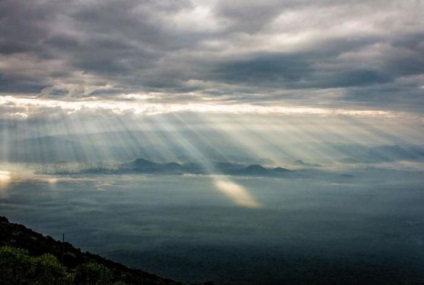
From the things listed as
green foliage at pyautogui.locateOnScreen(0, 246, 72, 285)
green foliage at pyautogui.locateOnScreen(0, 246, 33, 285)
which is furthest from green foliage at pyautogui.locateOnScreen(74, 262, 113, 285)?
green foliage at pyautogui.locateOnScreen(0, 246, 33, 285)

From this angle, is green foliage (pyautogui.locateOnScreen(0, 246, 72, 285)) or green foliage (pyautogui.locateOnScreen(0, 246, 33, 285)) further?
green foliage (pyautogui.locateOnScreen(0, 246, 72, 285))

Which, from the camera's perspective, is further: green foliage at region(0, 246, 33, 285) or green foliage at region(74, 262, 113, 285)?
green foliage at region(74, 262, 113, 285)

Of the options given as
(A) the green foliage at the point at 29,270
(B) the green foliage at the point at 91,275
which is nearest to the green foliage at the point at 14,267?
(A) the green foliage at the point at 29,270

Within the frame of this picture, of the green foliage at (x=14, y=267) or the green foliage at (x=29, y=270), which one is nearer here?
the green foliage at (x=14, y=267)

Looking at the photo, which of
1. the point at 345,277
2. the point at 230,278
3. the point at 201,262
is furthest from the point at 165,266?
the point at 345,277

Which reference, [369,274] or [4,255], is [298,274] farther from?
[4,255]

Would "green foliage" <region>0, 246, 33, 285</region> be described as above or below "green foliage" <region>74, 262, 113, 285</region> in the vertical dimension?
above

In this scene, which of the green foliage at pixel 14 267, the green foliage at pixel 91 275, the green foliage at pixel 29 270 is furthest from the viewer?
the green foliage at pixel 91 275

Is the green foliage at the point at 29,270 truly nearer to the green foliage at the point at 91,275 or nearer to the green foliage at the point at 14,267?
the green foliage at the point at 14,267

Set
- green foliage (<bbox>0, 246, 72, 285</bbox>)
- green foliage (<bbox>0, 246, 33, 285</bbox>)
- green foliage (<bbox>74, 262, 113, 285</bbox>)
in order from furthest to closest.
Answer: green foliage (<bbox>74, 262, 113, 285</bbox>), green foliage (<bbox>0, 246, 72, 285</bbox>), green foliage (<bbox>0, 246, 33, 285</bbox>)

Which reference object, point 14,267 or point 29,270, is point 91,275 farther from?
point 14,267

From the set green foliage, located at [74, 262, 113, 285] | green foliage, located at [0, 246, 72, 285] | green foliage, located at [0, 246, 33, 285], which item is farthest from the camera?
green foliage, located at [74, 262, 113, 285]

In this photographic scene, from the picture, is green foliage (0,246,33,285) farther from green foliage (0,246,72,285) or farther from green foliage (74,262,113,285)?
green foliage (74,262,113,285)

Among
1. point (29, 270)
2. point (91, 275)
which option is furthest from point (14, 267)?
point (91, 275)
